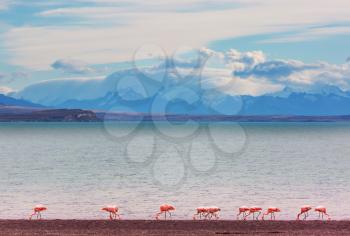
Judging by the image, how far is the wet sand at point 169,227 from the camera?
29688 mm

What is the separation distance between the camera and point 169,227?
31.7 metres

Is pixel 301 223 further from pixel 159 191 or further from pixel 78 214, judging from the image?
pixel 159 191

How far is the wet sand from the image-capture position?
2969 cm

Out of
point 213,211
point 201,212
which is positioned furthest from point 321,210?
point 201,212

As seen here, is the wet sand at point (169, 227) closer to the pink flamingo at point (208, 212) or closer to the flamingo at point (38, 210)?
the pink flamingo at point (208, 212)

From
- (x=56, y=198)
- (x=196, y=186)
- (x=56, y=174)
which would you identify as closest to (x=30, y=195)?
(x=56, y=198)

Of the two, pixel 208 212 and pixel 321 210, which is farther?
pixel 321 210

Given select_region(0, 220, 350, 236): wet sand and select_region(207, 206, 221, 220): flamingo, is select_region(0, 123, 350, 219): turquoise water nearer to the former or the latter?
select_region(207, 206, 221, 220): flamingo

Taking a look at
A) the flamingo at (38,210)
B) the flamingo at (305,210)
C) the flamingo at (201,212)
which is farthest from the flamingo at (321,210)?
the flamingo at (38,210)

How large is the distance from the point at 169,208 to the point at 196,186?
66.1 ft

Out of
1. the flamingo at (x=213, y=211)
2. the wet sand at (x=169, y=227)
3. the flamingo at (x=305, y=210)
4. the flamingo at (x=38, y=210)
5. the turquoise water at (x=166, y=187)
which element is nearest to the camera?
the wet sand at (x=169, y=227)

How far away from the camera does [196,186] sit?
187 feet

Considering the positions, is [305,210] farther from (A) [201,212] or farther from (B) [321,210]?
(A) [201,212]

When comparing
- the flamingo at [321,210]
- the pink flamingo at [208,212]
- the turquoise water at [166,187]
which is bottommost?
the pink flamingo at [208,212]
